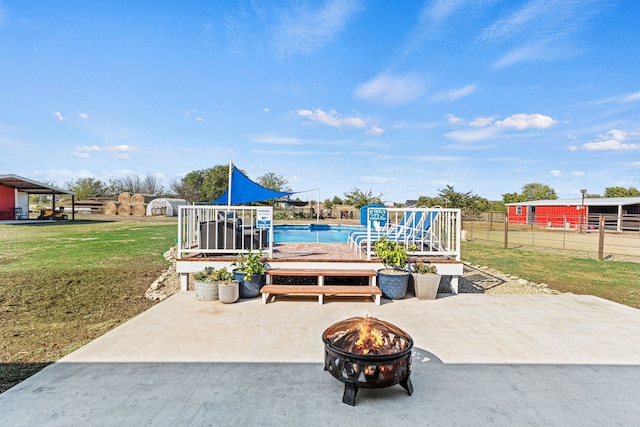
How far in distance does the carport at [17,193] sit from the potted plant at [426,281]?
1065 inches

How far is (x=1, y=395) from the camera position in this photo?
2.36m

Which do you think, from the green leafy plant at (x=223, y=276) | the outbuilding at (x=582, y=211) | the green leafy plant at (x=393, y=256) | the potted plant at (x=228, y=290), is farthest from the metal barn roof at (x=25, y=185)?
the outbuilding at (x=582, y=211)

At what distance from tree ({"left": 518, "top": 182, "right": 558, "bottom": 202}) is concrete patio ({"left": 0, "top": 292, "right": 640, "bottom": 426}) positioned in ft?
169

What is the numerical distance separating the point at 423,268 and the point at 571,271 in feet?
18.4

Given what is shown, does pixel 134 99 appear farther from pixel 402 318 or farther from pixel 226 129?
pixel 402 318

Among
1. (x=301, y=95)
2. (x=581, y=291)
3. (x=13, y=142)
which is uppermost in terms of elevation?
(x=301, y=95)

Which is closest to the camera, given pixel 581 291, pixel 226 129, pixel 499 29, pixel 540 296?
pixel 540 296

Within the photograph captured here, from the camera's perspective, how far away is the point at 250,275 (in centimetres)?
510

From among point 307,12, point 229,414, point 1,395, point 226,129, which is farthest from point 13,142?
point 229,414

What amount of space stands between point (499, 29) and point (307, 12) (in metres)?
6.24

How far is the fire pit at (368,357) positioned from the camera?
7.31ft

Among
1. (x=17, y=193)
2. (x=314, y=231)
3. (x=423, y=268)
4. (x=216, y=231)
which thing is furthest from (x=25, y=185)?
(x=423, y=268)

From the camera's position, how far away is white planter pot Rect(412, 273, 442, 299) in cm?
518

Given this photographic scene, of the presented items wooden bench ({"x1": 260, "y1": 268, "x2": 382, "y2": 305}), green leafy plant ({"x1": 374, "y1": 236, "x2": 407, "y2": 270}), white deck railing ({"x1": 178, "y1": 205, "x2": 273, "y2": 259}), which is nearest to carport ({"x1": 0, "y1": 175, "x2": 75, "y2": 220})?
white deck railing ({"x1": 178, "y1": 205, "x2": 273, "y2": 259})
